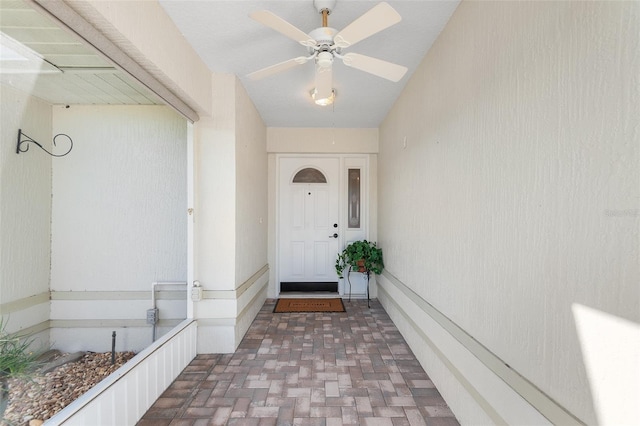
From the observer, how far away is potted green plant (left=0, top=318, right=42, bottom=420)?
5.46ft

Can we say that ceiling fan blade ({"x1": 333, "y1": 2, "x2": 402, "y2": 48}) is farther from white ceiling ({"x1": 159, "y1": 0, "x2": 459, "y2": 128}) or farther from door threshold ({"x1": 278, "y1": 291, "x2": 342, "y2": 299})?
door threshold ({"x1": 278, "y1": 291, "x2": 342, "y2": 299})

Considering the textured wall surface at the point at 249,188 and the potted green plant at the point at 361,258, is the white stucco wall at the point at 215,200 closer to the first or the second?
the textured wall surface at the point at 249,188

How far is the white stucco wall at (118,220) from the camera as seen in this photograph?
2830mm

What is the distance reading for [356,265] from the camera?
14.3 ft

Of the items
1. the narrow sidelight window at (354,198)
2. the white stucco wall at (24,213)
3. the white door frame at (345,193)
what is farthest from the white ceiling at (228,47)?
the narrow sidelight window at (354,198)

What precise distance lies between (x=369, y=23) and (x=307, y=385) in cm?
241

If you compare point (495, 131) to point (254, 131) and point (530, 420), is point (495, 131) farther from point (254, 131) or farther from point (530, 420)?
point (254, 131)

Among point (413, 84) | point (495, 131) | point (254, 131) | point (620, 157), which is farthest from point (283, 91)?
point (620, 157)

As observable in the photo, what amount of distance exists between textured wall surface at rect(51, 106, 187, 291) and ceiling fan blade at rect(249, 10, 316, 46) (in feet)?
4.98

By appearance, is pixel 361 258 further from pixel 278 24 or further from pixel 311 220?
pixel 278 24

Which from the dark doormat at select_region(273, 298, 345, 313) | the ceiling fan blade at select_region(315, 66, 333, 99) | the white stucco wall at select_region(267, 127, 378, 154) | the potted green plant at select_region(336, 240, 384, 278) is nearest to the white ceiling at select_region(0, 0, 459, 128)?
the ceiling fan blade at select_region(315, 66, 333, 99)

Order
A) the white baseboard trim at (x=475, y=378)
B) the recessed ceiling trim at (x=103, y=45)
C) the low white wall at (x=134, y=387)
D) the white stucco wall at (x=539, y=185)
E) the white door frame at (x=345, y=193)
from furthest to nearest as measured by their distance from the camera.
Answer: the white door frame at (x=345, y=193) → the low white wall at (x=134, y=387) → the recessed ceiling trim at (x=103, y=45) → the white baseboard trim at (x=475, y=378) → the white stucco wall at (x=539, y=185)

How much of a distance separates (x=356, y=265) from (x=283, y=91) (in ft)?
8.29

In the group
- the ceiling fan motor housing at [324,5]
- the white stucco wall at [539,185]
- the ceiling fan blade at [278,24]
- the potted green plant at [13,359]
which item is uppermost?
the ceiling fan motor housing at [324,5]
